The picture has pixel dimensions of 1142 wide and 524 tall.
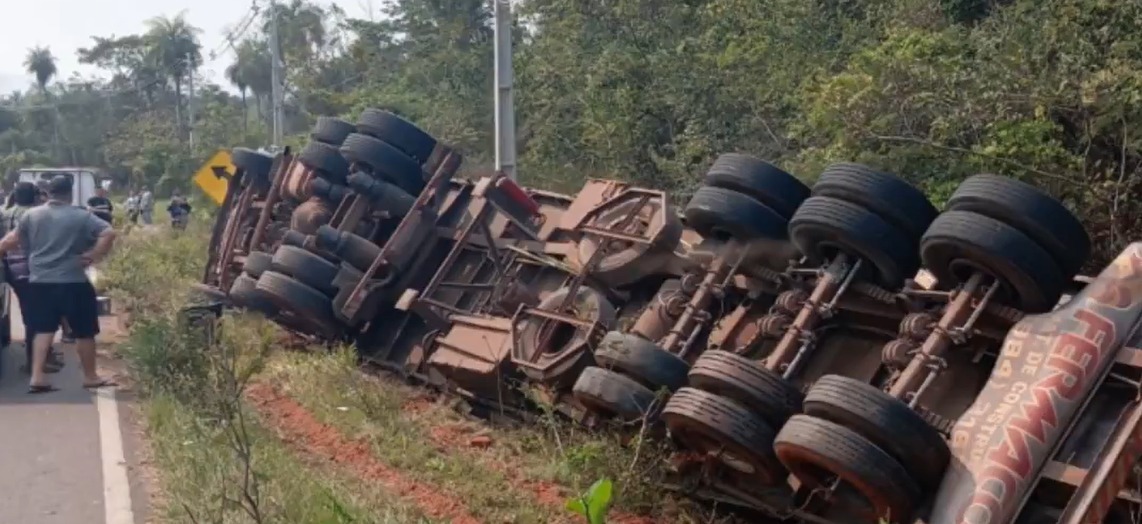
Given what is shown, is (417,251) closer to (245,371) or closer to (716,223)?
(245,371)

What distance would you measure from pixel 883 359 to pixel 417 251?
4.93 meters

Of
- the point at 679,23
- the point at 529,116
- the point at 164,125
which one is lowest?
the point at 164,125

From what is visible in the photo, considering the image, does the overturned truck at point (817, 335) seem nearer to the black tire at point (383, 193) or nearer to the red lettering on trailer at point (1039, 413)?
the red lettering on trailer at point (1039, 413)

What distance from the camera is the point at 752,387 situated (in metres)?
6.20

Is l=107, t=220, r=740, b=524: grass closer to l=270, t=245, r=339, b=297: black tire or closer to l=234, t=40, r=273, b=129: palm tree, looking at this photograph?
l=270, t=245, r=339, b=297: black tire

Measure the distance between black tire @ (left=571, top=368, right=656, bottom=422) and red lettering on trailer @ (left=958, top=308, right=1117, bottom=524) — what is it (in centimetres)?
186

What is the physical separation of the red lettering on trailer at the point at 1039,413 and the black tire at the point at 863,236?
104 centimetres

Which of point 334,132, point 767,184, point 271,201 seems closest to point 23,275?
point 271,201

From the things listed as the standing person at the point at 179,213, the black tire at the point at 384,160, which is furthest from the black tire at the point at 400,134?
the standing person at the point at 179,213

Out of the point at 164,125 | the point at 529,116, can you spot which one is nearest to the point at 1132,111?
the point at 529,116

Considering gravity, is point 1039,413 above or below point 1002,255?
below

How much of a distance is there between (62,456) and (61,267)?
234 cm

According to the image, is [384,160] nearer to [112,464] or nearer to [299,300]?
[299,300]

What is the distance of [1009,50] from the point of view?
38.0 ft
